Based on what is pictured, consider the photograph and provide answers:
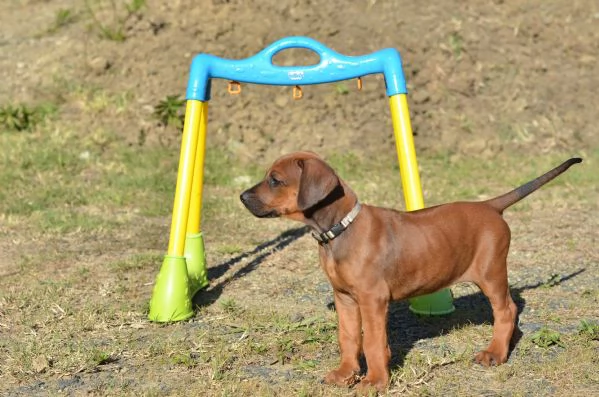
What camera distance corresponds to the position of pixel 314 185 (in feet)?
15.3

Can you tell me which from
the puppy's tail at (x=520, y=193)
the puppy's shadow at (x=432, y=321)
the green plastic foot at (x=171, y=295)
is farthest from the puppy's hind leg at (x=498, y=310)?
the green plastic foot at (x=171, y=295)

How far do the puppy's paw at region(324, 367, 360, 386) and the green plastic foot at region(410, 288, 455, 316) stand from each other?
1.29 metres

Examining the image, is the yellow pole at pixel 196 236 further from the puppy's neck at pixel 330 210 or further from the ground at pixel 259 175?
the puppy's neck at pixel 330 210

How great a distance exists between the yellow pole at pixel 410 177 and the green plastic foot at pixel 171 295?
157 cm

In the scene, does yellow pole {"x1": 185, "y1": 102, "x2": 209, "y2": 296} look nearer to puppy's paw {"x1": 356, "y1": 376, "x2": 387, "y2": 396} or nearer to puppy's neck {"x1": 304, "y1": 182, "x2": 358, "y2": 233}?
puppy's neck {"x1": 304, "y1": 182, "x2": 358, "y2": 233}

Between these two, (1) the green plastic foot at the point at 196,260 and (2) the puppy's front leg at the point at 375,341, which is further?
(1) the green plastic foot at the point at 196,260

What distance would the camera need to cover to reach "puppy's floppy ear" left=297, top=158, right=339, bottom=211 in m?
4.66

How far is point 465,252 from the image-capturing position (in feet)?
17.1

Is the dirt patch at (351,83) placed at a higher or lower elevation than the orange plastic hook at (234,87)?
higher

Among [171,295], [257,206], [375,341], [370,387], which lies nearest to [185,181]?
[171,295]

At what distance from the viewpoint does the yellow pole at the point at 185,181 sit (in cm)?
618

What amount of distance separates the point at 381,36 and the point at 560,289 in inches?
270

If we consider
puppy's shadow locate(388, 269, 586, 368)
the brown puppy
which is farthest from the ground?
the brown puppy

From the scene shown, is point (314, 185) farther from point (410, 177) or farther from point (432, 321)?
point (432, 321)
